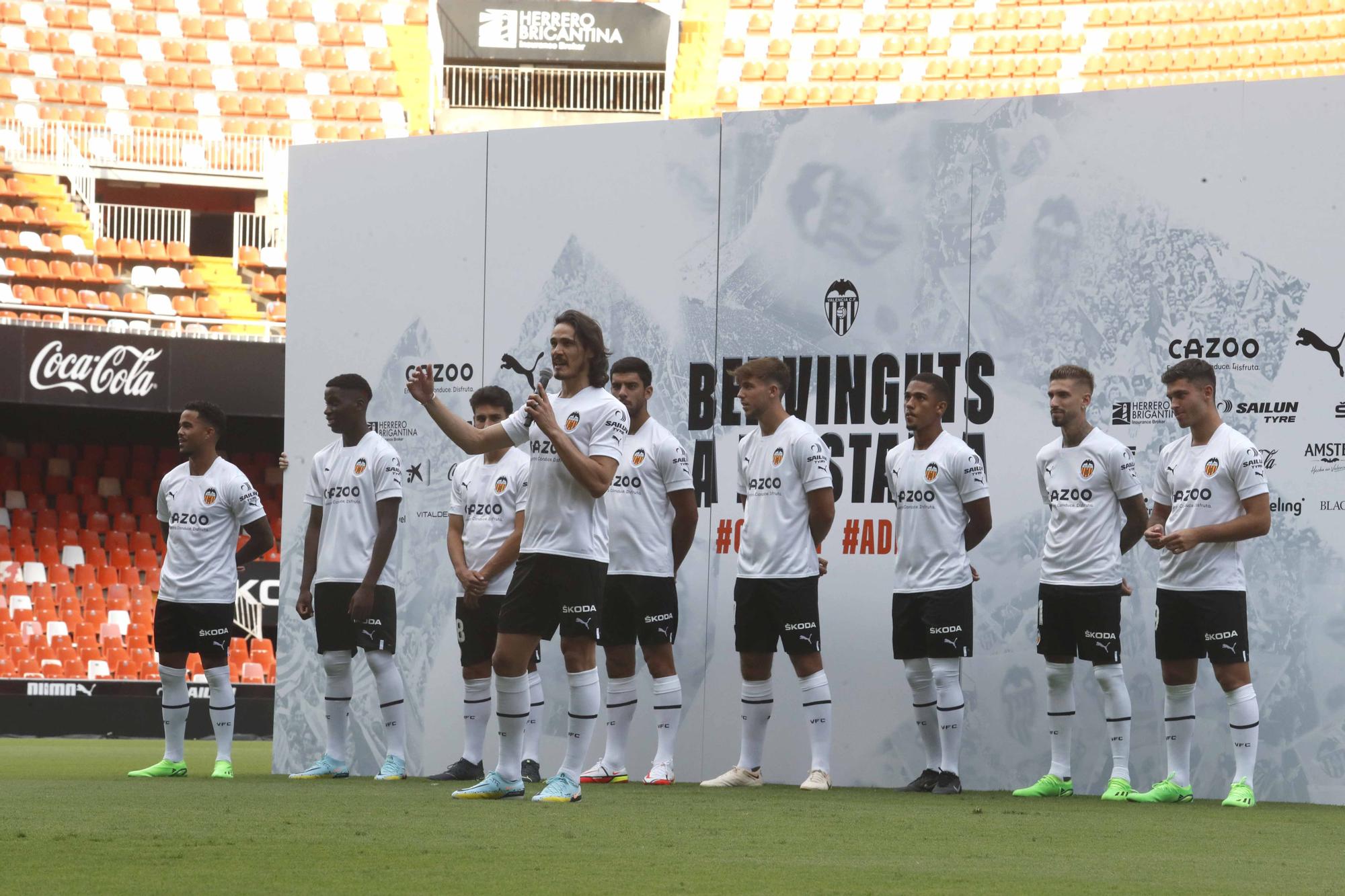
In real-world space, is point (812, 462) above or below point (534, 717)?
above

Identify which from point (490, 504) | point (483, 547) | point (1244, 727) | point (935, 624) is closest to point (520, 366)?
point (490, 504)

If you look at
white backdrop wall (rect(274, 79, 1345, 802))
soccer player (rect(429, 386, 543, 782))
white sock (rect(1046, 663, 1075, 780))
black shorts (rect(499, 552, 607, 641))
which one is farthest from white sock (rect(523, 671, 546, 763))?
white sock (rect(1046, 663, 1075, 780))

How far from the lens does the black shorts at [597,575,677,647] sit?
7.90 metres

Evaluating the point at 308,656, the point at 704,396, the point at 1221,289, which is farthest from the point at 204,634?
the point at 1221,289

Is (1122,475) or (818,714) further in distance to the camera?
(818,714)

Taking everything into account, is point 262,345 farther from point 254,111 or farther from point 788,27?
point 788,27

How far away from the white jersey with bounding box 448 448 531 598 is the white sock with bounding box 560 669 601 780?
5.89 ft

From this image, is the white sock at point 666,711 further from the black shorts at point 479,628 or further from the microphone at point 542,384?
the microphone at point 542,384

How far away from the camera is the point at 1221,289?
7.98 m

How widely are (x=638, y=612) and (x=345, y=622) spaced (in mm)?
→ 1452

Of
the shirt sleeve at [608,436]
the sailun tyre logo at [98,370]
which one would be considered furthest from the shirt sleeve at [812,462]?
the sailun tyre logo at [98,370]

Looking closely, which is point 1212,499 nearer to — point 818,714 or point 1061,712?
point 1061,712

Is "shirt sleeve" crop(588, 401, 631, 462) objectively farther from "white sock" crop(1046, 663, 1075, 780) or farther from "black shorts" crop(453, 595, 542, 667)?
"white sock" crop(1046, 663, 1075, 780)

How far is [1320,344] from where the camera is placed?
7750 mm
